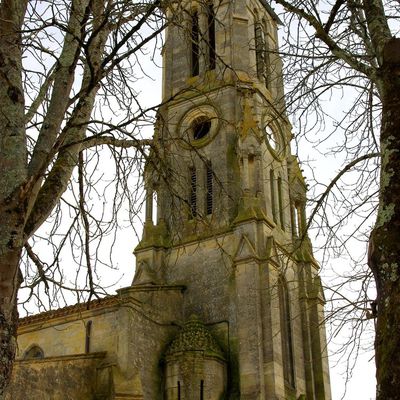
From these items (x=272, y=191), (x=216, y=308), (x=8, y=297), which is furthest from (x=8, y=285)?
(x=272, y=191)

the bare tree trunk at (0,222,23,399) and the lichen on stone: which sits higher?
the lichen on stone

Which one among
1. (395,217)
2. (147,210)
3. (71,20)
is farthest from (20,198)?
(147,210)

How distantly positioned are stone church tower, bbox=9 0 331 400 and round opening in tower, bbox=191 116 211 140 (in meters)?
0.06

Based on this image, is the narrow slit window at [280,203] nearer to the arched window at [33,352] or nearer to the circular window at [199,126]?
the circular window at [199,126]

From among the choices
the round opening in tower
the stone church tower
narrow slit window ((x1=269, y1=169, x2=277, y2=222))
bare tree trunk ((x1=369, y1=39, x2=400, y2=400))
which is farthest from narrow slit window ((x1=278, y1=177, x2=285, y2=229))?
bare tree trunk ((x1=369, y1=39, x2=400, y2=400))

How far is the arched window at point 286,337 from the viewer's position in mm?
23625

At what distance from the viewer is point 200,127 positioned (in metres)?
28.5

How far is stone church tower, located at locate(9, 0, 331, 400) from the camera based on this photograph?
21.0 meters

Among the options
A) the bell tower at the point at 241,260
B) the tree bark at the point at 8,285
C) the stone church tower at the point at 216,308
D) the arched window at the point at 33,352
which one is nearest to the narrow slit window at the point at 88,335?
the stone church tower at the point at 216,308

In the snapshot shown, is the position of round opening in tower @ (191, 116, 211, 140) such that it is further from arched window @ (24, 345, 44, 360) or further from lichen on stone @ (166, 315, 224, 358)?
arched window @ (24, 345, 44, 360)

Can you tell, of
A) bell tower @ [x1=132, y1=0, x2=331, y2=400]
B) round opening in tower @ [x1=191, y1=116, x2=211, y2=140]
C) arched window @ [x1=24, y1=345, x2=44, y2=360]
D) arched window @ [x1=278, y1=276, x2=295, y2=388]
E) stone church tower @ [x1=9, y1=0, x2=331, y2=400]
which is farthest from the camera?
round opening in tower @ [x1=191, y1=116, x2=211, y2=140]

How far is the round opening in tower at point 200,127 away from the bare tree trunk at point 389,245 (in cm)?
2217

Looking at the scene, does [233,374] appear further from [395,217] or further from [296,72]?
[395,217]

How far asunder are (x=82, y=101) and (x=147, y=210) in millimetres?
20004
